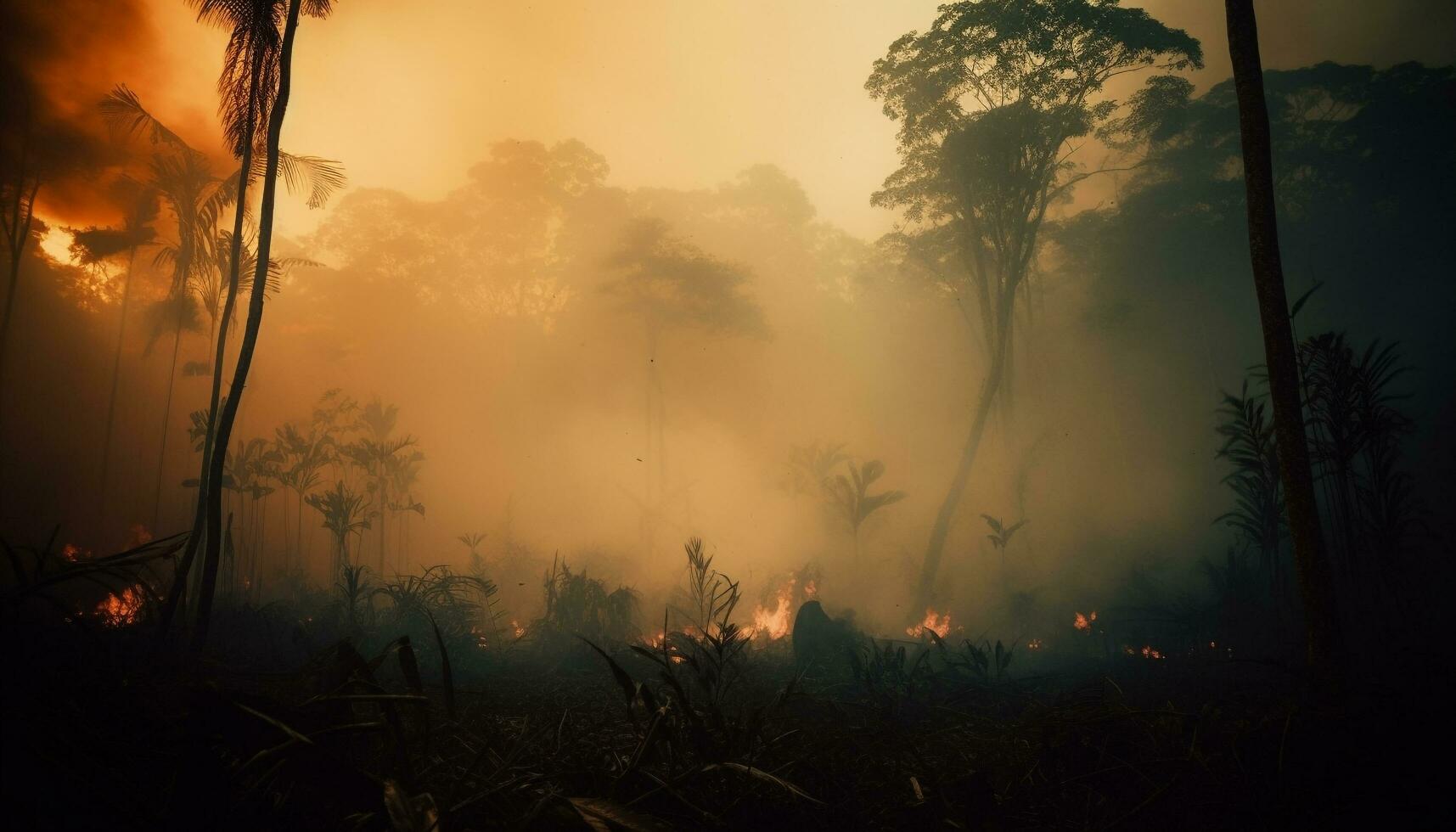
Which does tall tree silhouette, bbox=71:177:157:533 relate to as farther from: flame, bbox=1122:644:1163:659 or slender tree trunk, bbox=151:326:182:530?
flame, bbox=1122:644:1163:659

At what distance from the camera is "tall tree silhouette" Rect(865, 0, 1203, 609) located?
13.4m

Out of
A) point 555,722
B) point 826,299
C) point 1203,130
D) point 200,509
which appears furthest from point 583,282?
point 1203,130

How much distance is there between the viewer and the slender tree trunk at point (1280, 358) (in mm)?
4703

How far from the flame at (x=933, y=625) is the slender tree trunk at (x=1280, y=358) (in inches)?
355

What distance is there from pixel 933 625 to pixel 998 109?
46.3 ft

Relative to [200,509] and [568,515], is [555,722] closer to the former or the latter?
[200,509]

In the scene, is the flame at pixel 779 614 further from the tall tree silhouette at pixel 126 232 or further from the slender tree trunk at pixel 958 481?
the tall tree silhouette at pixel 126 232

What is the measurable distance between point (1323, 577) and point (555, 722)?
6.95m

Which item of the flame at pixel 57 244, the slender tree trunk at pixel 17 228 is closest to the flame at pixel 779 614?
the slender tree trunk at pixel 17 228

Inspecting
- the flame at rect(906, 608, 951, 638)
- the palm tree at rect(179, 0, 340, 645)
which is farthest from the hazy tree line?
the palm tree at rect(179, 0, 340, 645)

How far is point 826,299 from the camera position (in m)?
41.8

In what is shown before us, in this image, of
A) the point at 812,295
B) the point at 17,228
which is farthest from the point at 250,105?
the point at 812,295

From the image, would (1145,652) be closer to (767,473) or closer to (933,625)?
(933,625)

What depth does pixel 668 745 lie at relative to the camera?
2.79 meters
